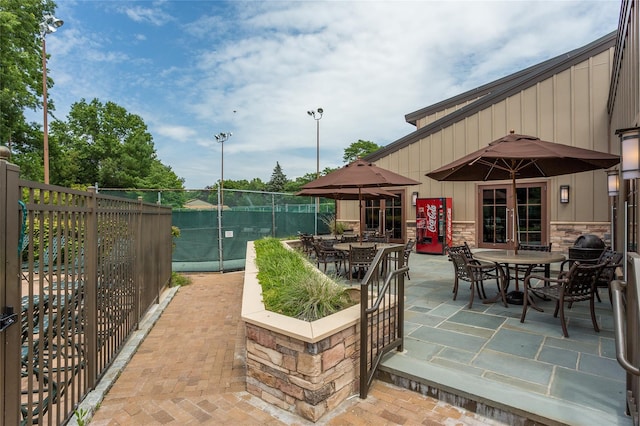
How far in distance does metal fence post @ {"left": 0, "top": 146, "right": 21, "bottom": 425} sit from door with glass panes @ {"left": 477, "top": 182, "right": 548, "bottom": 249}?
32.2ft

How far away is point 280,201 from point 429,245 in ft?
16.0

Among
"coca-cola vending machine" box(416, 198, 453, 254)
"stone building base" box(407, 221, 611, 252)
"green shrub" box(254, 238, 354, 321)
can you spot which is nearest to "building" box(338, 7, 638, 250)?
"stone building base" box(407, 221, 611, 252)

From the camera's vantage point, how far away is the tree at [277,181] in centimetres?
5525

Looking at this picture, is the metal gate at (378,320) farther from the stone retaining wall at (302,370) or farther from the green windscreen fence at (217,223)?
the green windscreen fence at (217,223)

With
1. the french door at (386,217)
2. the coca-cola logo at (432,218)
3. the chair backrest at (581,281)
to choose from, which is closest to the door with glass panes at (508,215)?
the coca-cola logo at (432,218)

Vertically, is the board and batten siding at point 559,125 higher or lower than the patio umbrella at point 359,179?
higher

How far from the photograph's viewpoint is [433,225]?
33.1 feet

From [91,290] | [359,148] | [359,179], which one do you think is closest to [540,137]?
[359,179]

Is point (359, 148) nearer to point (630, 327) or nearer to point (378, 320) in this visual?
point (378, 320)

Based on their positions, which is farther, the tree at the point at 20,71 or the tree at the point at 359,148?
the tree at the point at 359,148

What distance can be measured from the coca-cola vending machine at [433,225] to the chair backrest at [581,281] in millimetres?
6364

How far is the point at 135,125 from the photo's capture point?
34344 mm

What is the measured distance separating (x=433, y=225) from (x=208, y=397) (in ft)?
28.6

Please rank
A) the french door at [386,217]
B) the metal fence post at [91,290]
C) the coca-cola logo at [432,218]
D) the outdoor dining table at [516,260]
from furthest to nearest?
the french door at [386,217] → the coca-cola logo at [432,218] → the outdoor dining table at [516,260] → the metal fence post at [91,290]
